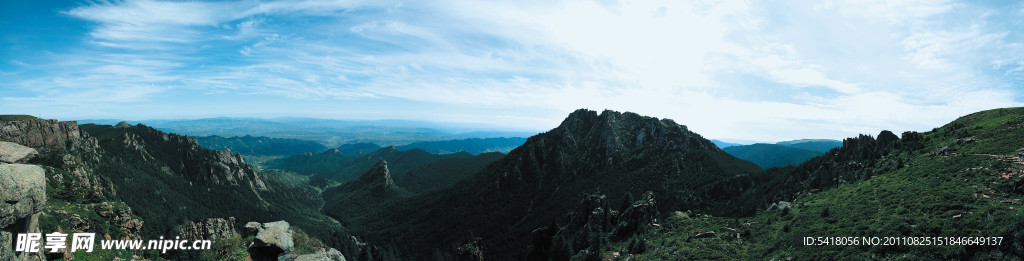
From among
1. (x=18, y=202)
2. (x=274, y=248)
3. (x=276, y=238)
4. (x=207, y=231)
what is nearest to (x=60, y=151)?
(x=207, y=231)

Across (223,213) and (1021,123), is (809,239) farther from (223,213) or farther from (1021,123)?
(223,213)

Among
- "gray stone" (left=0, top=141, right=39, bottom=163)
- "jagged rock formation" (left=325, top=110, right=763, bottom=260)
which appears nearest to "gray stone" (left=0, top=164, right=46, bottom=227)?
"gray stone" (left=0, top=141, right=39, bottom=163)

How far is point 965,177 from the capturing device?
41344mm

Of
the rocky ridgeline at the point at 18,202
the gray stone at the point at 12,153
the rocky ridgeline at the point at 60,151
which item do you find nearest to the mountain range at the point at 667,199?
the rocky ridgeline at the point at 60,151

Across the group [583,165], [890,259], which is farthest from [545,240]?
[583,165]

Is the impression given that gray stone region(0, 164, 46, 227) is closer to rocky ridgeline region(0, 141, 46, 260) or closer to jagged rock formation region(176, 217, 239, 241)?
rocky ridgeline region(0, 141, 46, 260)

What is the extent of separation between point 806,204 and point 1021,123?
130 ft

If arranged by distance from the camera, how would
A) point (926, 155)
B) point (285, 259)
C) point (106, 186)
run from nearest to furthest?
point (285, 259)
point (926, 155)
point (106, 186)

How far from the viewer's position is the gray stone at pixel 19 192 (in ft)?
72.5

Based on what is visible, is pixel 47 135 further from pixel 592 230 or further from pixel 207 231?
pixel 592 230

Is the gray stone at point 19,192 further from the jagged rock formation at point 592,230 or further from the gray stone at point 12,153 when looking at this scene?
the jagged rock formation at point 592,230

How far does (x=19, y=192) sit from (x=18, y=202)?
73 centimetres

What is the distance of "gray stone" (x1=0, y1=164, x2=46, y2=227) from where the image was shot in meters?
22.1

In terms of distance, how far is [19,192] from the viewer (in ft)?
75.7
